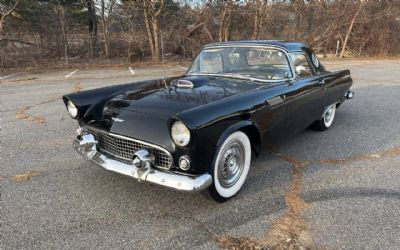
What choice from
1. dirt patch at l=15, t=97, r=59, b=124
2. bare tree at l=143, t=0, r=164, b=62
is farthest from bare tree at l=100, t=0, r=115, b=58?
dirt patch at l=15, t=97, r=59, b=124

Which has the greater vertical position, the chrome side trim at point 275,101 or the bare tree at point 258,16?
the bare tree at point 258,16

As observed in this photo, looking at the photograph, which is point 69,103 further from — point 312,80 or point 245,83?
point 312,80

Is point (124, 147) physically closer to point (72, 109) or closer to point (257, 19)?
point (72, 109)

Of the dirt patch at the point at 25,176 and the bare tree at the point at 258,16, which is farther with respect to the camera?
the bare tree at the point at 258,16

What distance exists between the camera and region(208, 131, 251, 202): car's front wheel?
305cm

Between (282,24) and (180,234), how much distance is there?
2028cm

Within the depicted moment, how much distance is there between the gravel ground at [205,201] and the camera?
2.68 metres

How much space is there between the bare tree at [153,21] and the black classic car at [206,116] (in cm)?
1293

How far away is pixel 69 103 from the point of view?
12.5 ft

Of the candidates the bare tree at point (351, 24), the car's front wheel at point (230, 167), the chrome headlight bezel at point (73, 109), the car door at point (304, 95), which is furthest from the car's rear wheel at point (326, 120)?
the bare tree at point (351, 24)

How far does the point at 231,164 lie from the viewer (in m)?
3.29

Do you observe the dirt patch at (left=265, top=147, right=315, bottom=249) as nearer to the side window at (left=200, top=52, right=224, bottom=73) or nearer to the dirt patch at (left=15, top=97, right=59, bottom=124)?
the side window at (left=200, top=52, right=224, bottom=73)

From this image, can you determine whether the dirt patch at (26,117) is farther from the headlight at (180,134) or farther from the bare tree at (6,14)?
the bare tree at (6,14)

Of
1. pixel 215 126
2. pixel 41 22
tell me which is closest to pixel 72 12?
pixel 41 22
